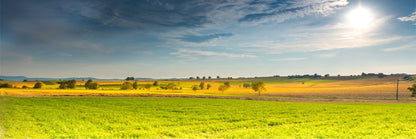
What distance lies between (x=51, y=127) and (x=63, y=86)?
294 feet

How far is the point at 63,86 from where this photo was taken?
91.3 m

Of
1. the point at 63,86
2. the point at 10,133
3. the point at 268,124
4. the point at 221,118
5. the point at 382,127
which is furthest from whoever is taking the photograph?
the point at 63,86

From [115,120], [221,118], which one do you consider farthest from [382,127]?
[115,120]

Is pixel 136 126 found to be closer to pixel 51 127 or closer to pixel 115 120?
pixel 115 120

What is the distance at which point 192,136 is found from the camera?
14.6m

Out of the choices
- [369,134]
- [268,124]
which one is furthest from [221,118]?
[369,134]

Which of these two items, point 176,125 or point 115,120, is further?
point 115,120

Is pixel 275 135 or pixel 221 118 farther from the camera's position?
pixel 221 118

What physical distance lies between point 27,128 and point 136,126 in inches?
294

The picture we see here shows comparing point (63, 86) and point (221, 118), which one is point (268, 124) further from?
point (63, 86)

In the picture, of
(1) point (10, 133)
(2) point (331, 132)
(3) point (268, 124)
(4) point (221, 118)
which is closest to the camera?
(1) point (10, 133)

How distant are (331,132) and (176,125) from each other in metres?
11.7

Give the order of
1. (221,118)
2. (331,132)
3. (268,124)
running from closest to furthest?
1. (331,132)
2. (268,124)
3. (221,118)

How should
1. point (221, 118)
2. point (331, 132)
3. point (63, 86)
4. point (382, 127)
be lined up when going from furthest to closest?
point (63, 86)
point (221, 118)
point (382, 127)
point (331, 132)
